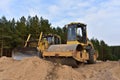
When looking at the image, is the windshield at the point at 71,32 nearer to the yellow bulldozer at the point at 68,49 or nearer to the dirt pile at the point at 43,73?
the yellow bulldozer at the point at 68,49

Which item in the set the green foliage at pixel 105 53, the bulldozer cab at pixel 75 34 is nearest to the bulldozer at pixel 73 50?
the bulldozer cab at pixel 75 34

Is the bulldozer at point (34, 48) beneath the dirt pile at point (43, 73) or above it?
above

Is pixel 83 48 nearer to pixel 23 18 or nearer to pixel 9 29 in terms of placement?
pixel 9 29

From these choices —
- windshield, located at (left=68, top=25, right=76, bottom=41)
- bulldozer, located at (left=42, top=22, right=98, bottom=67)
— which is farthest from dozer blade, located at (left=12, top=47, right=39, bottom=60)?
windshield, located at (left=68, top=25, right=76, bottom=41)

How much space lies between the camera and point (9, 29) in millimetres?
45125

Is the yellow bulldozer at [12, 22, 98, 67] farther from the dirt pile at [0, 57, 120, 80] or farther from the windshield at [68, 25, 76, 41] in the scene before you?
the dirt pile at [0, 57, 120, 80]

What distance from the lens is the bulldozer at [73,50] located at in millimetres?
15438

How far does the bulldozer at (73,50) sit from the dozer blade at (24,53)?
→ 871 millimetres

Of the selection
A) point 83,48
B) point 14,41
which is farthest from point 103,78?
point 14,41

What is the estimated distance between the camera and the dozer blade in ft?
Answer: 56.1

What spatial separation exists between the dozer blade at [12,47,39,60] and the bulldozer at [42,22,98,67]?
0.87 metres

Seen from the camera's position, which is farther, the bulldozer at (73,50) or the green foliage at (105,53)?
the green foliage at (105,53)

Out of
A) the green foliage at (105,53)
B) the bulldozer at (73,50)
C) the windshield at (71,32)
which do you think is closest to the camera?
the bulldozer at (73,50)

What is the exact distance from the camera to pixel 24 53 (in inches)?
687
